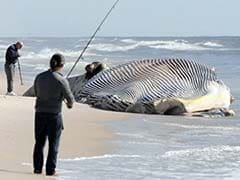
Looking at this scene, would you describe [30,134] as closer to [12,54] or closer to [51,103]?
[51,103]

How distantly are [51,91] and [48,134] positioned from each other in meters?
0.46

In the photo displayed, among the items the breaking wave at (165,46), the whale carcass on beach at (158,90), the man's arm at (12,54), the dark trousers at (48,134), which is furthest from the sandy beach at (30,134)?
the breaking wave at (165,46)

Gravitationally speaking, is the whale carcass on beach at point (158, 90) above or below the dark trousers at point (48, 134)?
below

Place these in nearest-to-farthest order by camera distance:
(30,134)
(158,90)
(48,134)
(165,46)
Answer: (48,134) → (30,134) → (158,90) → (165,46)

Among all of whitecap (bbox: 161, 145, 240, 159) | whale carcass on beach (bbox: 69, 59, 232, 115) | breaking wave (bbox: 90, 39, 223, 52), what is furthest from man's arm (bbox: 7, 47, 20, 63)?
breaking wave (bbox: 90, 39, 223, 52)

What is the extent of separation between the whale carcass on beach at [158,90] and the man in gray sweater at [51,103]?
23.7 ft

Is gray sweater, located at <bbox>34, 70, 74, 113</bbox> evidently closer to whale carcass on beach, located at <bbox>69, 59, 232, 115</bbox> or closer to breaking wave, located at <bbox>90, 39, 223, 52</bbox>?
whale carcass on beach, located at <bbox>69, 59, 232, 115</bbox>

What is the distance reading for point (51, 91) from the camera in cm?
753

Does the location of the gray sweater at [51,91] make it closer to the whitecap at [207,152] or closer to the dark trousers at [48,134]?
the dark trousers at [48,134]

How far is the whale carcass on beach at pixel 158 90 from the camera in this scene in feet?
49.0

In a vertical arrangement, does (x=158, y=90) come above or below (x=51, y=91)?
below

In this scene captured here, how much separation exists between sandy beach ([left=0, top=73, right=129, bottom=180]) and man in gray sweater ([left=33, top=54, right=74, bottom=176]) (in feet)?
1.10

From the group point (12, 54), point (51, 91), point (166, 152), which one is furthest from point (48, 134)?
point (12, 54)

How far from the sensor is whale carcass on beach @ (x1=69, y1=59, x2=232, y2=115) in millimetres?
14945
